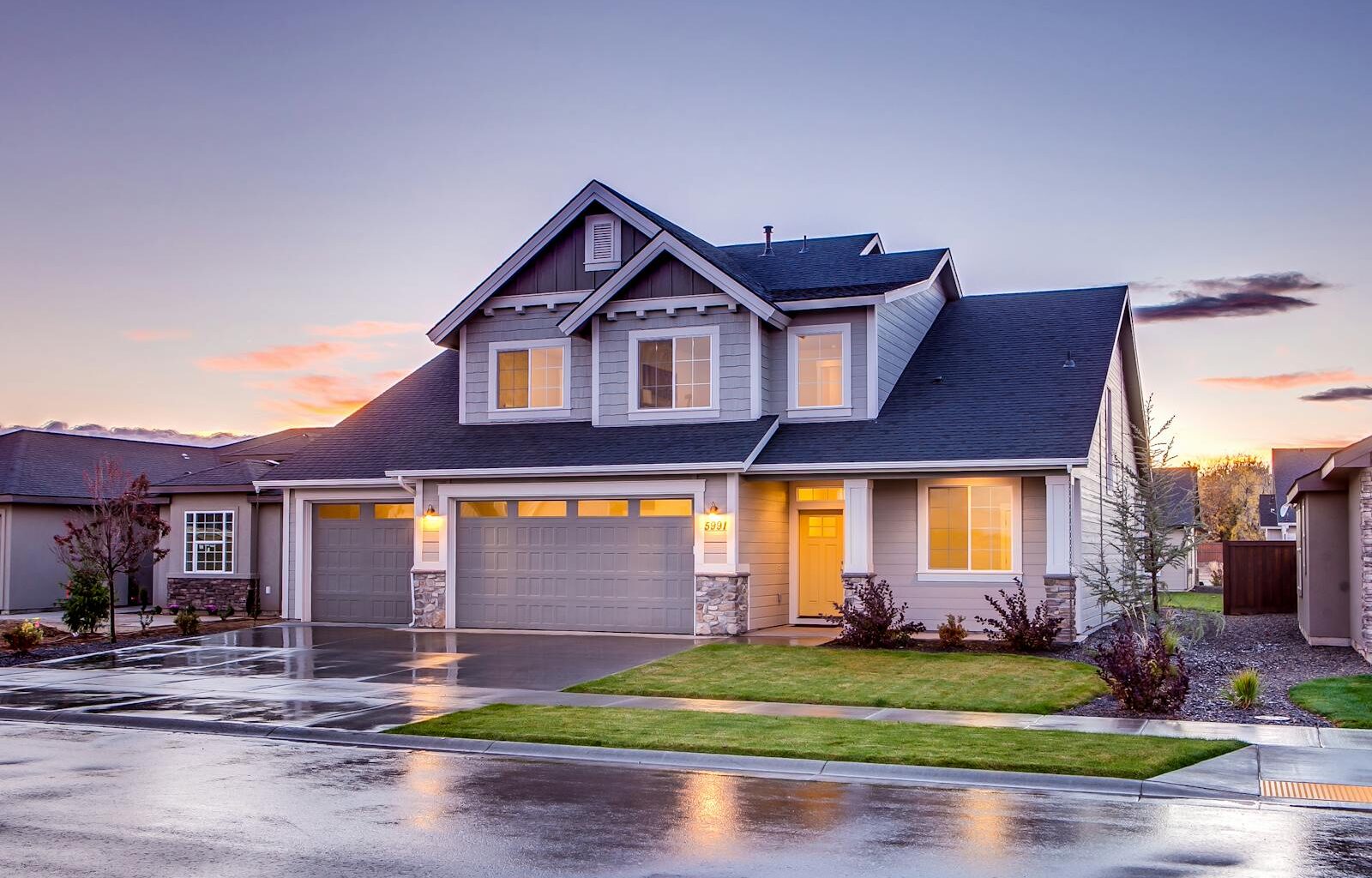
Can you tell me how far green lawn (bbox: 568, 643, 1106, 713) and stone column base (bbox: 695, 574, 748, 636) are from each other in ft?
6.31

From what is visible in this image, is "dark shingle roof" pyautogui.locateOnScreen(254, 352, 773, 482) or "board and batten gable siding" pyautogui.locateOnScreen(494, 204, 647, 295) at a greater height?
"board and batten gable siding" pyautogui.locateOnScreen(494, 204, 647, 295)

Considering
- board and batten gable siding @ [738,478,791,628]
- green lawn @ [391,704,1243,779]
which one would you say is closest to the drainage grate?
green lawn @ [391,704,1243,779]

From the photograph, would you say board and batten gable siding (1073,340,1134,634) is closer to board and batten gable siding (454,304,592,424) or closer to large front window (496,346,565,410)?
board and batten gable siding (454,304,592,424)

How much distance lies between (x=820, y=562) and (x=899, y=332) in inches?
198

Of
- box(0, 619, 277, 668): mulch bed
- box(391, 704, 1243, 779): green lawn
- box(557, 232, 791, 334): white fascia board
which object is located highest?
box(557, 232, 791, 334): white fascia board

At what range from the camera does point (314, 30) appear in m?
22.9

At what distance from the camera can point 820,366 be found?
24.2 metres

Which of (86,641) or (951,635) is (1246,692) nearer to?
(951,635)

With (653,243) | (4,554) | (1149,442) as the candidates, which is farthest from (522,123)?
(4,554)

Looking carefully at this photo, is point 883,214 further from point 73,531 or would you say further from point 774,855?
point 774,855

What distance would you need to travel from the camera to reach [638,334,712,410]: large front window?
80.2ft

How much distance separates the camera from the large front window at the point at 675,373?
24.5m

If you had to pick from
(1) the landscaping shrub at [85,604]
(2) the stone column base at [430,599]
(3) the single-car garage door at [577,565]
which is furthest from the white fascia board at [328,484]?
(1) the landscaping shrub at [85,604]

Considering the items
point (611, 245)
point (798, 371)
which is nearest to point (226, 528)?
point (611, 245)
